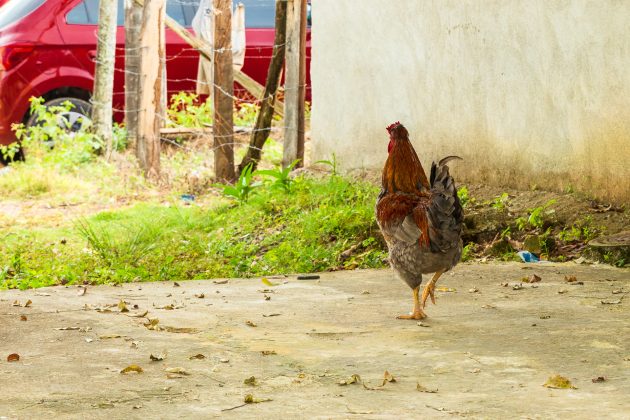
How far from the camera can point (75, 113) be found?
12.6 metres

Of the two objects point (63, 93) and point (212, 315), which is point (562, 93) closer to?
point (212, 315)

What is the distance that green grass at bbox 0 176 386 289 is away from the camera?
766 cm

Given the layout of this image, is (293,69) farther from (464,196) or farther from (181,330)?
(181,330)

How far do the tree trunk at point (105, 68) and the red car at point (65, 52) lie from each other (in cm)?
22

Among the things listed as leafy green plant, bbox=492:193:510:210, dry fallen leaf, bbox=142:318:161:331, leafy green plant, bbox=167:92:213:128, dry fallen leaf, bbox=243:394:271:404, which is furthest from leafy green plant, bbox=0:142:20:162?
dry fallen leaf, bbox=243:394:271:404

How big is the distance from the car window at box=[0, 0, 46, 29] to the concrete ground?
20.6 feet

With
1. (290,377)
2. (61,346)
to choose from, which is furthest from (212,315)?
(290,377)

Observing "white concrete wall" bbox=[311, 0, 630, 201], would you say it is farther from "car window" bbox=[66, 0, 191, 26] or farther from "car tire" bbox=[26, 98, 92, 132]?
"car tire" bbox=[26, 98, 92, 132]

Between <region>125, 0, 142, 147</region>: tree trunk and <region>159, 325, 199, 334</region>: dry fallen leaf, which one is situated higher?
<region>125, 0, 142, 147</region>: tree trunk

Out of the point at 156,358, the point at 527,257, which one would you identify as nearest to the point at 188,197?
the point at 527,257

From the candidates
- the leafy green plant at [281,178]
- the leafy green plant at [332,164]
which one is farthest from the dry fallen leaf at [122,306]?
the leafy green plant at [332,164]

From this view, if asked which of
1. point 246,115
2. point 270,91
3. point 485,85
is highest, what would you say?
point 485,85

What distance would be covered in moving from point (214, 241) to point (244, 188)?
1265 mm

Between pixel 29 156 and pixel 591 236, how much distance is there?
7223 mm
